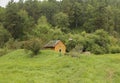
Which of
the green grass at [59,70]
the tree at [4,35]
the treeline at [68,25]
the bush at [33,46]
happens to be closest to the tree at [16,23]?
the treeline at [68,25]

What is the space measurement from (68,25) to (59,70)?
52737mm

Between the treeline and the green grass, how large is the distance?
38.1ft

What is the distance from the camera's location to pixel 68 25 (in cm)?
8075

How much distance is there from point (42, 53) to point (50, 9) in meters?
57.7

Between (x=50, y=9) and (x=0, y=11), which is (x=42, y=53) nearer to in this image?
(x=0, y=11)

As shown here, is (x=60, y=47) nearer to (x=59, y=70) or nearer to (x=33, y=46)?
(x=33, y=46)

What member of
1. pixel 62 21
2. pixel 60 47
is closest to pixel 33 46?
pixel 60 47

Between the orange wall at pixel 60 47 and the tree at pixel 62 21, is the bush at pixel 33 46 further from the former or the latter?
the tree at pixel 62 21

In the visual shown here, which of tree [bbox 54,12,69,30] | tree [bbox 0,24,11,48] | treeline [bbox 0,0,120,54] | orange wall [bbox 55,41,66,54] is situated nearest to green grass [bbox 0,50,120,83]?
orange wall [bbox 55,41,66,54]

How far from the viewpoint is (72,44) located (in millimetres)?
49844

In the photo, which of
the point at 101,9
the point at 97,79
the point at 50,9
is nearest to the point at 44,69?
the point at 97,79

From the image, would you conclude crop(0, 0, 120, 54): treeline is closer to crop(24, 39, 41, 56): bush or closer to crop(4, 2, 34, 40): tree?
crop(4, 2, 34, 40): tree

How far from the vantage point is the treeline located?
5078 cm

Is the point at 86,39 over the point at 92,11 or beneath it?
beneath
